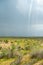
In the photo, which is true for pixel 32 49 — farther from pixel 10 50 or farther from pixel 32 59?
pixel 10 50

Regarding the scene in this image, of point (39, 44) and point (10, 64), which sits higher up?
point (39, 44)

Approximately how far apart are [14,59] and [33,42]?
81 centimetres

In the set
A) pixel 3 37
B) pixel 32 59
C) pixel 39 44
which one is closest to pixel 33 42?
pixel 39 44

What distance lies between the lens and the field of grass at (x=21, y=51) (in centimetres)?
450

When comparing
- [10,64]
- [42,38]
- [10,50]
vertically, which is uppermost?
[42,38]

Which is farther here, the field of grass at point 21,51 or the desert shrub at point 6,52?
the desert shrub at point 6,52

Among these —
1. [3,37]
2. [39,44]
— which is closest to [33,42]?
[39,44]

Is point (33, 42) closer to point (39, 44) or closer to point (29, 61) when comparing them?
point (39, 44)

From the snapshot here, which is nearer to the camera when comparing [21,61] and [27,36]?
[21,61]

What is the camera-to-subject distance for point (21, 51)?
15.4 ft

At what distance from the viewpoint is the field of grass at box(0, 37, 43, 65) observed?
450 cm

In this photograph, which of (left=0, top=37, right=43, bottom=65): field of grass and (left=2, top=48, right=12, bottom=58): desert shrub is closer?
(left=0, top=37, right=43, bottom=65): field of grass

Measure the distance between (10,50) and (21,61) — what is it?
518mm

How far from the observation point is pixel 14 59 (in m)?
4.61
